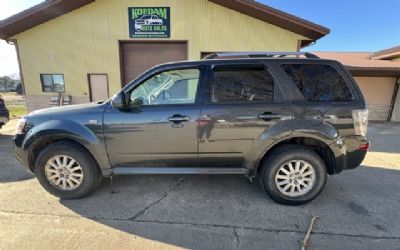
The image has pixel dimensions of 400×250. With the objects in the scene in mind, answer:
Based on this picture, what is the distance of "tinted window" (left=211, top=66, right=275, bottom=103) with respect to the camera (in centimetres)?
319

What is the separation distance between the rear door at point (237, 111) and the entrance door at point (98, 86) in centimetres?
816

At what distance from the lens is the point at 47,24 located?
31.7 ft

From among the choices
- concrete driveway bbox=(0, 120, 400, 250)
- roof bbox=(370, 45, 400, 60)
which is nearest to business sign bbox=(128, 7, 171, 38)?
concrete driveway bbox=(0, 120, 400, 250)

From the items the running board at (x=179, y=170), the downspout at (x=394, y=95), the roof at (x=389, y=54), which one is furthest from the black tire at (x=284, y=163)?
the roof at (x=389, y=54)

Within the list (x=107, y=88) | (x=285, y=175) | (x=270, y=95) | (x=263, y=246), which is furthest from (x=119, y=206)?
(x=107, y=88)

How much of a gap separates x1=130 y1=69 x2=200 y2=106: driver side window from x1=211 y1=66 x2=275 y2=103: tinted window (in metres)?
0.31

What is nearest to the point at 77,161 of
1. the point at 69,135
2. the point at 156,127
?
the point at 69,135

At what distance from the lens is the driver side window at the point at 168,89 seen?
10.7 feet

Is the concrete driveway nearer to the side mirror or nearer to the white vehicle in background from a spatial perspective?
the side mirror

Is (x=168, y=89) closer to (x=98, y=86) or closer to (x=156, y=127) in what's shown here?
(x=156, y=127)

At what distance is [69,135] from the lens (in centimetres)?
321

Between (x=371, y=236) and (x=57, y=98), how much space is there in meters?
11.3

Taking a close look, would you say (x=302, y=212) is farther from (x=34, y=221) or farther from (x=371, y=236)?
(x=34, y=221)

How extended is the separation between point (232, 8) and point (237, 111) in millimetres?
7602
